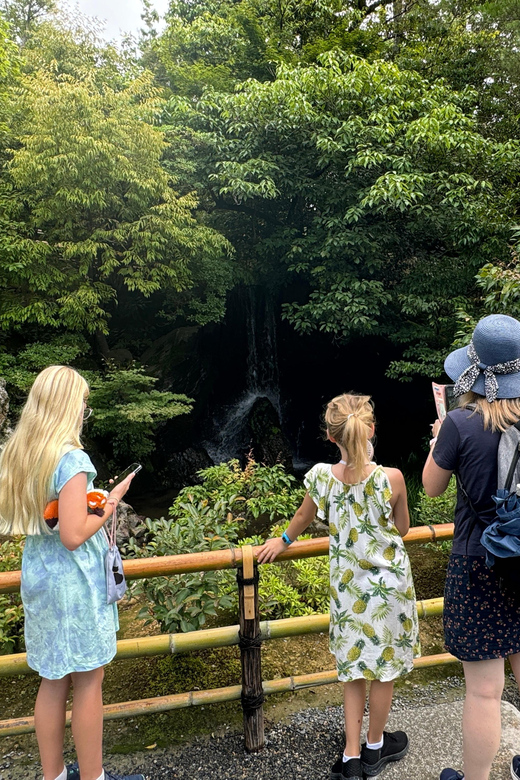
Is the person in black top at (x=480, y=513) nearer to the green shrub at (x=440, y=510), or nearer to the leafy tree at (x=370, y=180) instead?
the green shrub at (x=440, y=510)

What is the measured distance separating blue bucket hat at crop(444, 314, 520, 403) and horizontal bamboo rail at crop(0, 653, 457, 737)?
1476 millimetres

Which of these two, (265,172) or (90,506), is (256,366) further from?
(90,506)

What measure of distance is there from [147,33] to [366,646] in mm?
19284

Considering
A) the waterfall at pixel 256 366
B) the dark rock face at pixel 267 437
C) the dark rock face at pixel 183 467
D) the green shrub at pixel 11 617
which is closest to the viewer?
the green shrub at pixel 11 617

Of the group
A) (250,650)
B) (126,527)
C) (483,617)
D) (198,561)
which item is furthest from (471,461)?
(126,527)

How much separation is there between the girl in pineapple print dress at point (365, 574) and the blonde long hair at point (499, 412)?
347mm

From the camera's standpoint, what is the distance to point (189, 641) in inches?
73.5

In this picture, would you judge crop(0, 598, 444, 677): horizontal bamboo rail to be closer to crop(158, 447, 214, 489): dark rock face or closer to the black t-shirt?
the black t-shirt

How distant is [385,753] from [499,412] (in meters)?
1.42

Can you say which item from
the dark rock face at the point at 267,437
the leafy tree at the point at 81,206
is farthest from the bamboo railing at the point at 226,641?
the dark rock face at the point at 267,437

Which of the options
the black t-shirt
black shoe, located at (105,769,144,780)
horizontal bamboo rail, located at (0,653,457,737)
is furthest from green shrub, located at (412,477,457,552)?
black shoe, located at (105,769,144,780)

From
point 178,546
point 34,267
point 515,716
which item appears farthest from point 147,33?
point 515,716

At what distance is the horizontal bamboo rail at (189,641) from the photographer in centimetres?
177

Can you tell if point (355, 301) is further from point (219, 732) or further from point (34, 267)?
point (219, 732)
